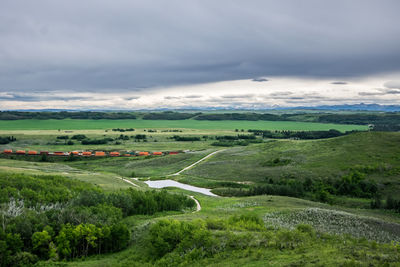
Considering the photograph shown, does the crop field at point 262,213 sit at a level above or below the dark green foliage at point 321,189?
above

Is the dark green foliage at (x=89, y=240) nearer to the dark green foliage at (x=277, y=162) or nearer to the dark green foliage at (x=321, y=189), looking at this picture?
the dark green foliage at (x=321, y=189)

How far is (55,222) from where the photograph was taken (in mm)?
30250

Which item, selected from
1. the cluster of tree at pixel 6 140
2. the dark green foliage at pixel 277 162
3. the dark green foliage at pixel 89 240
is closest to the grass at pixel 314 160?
the dark green foliage at pixel 277 162

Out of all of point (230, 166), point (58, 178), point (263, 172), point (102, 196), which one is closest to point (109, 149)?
point (230, 166)

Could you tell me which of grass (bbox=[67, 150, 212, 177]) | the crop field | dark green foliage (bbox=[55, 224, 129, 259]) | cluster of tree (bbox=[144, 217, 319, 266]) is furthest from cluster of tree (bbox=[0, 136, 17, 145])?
cluster of tree (bbox=[144, 217, 319, 266])

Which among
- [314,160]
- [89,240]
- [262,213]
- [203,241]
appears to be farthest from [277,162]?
[89,240]

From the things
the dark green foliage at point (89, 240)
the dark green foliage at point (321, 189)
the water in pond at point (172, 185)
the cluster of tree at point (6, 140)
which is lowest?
the water in pond at point (172, 185)

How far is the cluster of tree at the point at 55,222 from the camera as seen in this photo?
27.0 metres

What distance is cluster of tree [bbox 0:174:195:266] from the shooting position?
27047 millimetres

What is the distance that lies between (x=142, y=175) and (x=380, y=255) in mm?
81969

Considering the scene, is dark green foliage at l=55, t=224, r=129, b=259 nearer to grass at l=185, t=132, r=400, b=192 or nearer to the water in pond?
the water in pond

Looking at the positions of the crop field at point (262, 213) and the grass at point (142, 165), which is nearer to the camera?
the crop field at point (262, 213)

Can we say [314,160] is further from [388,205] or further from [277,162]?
[388,205]

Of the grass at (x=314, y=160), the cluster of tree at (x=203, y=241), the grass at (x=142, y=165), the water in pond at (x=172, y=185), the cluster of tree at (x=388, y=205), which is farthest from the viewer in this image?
the grass at (x=142, y=165)
